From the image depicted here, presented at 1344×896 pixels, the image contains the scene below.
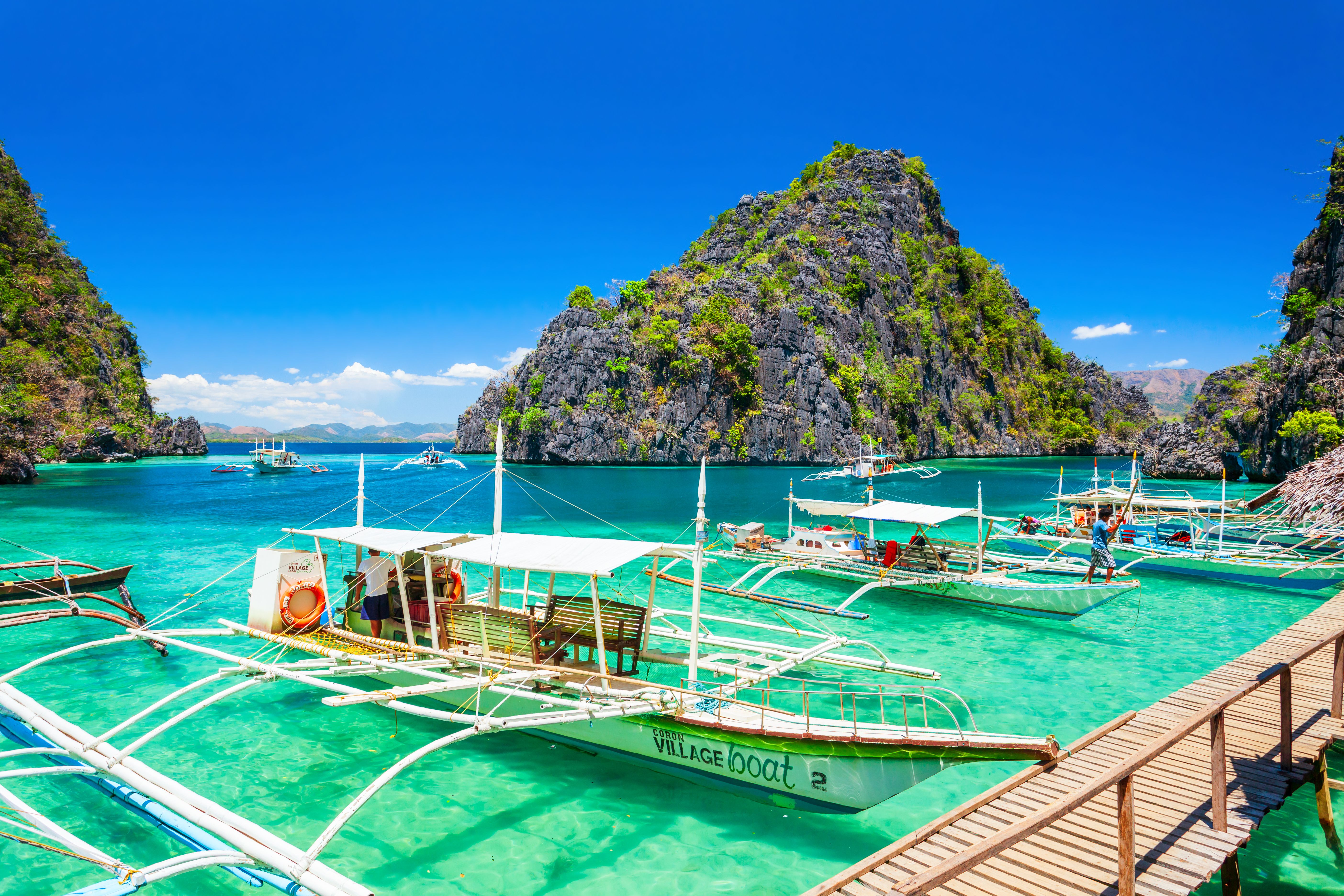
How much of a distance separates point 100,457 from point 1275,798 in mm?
122723

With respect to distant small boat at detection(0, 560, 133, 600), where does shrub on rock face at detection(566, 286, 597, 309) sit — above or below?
above

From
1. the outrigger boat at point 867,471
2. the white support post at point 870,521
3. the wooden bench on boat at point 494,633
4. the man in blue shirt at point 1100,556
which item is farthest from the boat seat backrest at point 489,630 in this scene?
the outrigger boat at point 867,471

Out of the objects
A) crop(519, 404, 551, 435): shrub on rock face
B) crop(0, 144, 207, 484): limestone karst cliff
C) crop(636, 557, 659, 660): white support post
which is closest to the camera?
crop(636, 557, 659, 660): white support post

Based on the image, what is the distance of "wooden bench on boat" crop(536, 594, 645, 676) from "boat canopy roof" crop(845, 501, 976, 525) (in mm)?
11872

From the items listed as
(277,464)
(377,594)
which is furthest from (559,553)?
(277,464)

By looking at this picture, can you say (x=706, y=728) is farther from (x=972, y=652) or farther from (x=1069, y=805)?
(x=972, y=652)

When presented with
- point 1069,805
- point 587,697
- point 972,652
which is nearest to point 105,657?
point 587,697

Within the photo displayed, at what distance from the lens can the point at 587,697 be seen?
9508mm

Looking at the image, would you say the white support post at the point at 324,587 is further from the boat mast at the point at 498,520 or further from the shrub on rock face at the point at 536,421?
the shrub on rock face at the point at 536,421

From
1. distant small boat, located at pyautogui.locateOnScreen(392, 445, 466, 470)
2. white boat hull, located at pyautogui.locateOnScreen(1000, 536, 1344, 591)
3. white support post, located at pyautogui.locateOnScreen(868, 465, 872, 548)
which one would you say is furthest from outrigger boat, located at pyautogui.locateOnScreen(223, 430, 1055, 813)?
distant small boat, located at pyautogui.locateOnScreen(392, 445, 466, 470)

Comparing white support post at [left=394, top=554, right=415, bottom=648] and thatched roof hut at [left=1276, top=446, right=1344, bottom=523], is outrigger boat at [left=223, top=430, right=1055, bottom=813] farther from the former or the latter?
thatched roof hut at [left=1276, top=446, right=1344, bottom=523]

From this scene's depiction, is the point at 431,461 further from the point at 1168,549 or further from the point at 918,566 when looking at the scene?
the point at 1168,549

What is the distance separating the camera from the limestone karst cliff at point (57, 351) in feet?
255

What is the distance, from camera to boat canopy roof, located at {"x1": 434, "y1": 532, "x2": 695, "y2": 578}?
981cm
